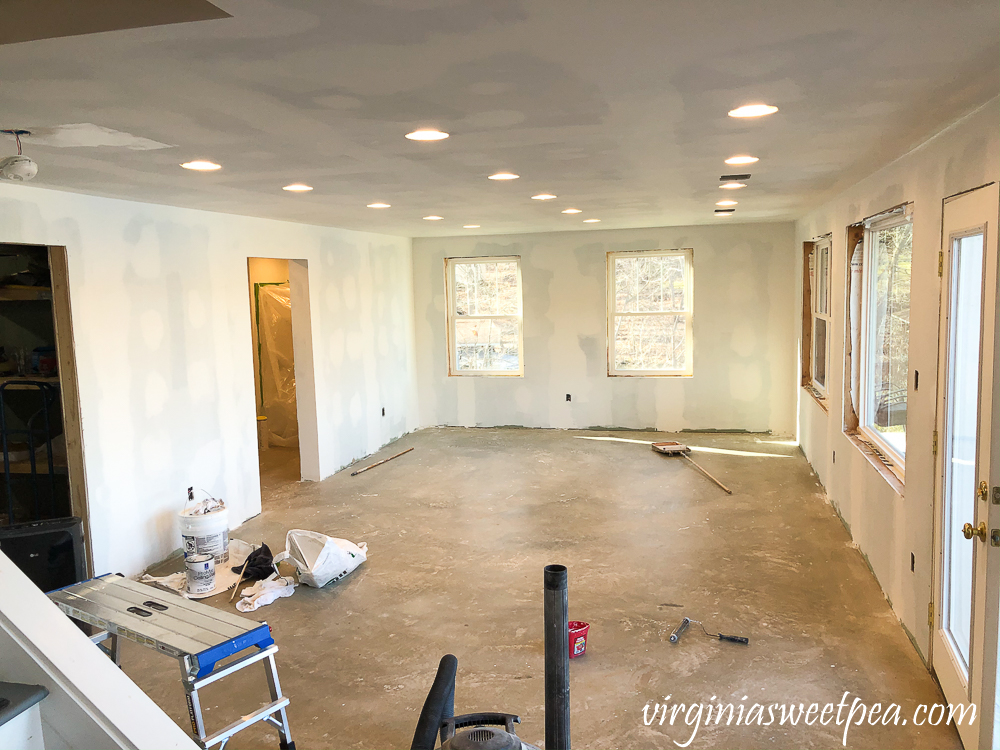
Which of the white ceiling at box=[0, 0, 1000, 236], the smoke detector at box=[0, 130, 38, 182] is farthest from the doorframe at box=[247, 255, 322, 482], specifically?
the smoke detector at box=[0, 130, 38, 182]

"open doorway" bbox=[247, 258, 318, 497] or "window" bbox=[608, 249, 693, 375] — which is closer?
"open doorway" bbox=[247, 258, 318, 497]

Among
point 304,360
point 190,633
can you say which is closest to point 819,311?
point 304,360

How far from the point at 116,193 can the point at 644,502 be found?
4.35 meters

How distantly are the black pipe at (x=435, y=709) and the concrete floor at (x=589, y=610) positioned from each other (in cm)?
130

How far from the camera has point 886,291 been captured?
4500mm

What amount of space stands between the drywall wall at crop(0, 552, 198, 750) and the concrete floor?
1645 millimetres

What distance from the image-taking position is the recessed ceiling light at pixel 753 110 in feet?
8.26

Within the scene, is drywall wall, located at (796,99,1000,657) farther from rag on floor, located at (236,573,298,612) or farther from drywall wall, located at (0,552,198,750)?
rag on floor, located at (236,573,298,612)

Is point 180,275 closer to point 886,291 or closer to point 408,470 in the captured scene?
point 408,470

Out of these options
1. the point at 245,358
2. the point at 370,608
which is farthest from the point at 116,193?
the point at 370,608

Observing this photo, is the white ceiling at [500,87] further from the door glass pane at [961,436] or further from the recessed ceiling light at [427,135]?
the door glass pane at [961,436]

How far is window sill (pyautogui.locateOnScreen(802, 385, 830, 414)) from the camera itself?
6.05 meters

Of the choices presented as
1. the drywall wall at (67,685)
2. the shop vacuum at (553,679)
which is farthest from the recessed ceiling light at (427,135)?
the drywall wall at (67,685)

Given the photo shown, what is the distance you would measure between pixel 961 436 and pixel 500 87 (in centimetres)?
223
